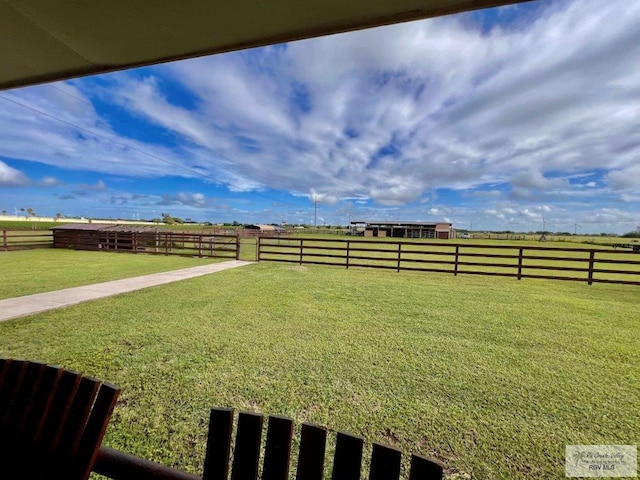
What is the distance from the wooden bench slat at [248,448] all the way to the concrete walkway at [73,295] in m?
5.50

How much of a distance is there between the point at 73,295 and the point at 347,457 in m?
7.02

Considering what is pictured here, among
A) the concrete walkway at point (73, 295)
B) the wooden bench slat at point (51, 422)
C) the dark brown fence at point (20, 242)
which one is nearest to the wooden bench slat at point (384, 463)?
the wooden bench slat at point (51, 422)

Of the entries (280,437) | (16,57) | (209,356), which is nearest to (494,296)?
(209,356)

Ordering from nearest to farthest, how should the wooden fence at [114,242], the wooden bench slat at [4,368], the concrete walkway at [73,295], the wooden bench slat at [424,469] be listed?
the wooden bench slat at [424,469] → the wooden bench slat at [4,368] → the concrete walkway at [73,295] → the wooden fence at [114,242]

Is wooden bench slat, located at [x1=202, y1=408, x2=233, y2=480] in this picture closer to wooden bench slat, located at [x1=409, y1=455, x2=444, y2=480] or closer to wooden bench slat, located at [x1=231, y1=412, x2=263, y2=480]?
wooden bench slat, located at [x1=231, y1=412, x2=263, y2=480]

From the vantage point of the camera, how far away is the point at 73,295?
588 centimetres

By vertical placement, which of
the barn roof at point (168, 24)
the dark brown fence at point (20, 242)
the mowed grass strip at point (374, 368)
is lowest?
the mowed grass strip at point (374, 368)

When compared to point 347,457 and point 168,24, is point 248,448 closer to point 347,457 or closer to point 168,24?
point 347,457

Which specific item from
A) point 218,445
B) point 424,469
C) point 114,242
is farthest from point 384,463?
point 114,242

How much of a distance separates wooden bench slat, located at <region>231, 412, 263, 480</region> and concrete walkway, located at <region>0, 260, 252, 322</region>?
216 inches

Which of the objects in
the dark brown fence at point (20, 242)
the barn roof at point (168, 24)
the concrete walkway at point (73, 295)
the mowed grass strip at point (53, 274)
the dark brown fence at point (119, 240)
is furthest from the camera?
the dark brown fence at point (119, 240)

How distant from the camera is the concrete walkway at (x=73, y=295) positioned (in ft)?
16.0

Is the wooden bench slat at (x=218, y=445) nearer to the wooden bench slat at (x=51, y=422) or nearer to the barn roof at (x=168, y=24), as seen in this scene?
the wooden bench slat at (x=51, y=422)

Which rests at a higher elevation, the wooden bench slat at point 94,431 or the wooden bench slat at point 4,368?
the wooden bench slat at point 4,368
